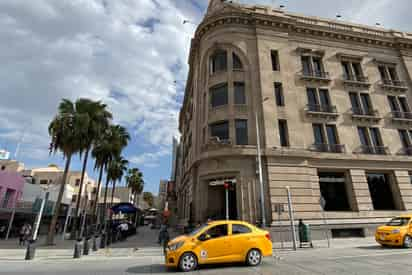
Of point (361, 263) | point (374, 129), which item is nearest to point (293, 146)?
point (374, 129)

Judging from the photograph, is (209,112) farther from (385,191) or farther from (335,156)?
(385,191)

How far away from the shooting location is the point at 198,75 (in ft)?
87.6

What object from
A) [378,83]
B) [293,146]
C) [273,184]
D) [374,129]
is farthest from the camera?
[378,83]

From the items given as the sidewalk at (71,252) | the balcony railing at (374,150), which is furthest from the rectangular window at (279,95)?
Answer: the sidewalk at (71,252)

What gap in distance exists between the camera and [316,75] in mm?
24438

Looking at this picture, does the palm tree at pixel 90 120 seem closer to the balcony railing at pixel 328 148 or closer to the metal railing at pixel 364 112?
the balcony railing at pixel 328 148

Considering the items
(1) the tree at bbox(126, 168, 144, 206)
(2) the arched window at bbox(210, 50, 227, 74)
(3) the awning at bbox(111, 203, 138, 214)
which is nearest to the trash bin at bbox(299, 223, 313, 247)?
(2) the arched window at bbox(210, 50, 227, 74)

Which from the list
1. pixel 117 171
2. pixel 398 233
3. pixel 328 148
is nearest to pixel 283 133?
pixel 328 148

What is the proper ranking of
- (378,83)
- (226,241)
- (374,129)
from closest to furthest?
(226,241) < (374,129) < (378,83)

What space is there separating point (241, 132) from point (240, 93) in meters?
4.16

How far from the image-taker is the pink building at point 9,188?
1086 inches

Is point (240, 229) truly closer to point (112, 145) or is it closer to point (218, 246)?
point (218, 246)

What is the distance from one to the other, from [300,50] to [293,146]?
1105 centimetres

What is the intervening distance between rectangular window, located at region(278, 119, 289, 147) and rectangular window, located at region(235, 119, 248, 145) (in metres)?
3.40
